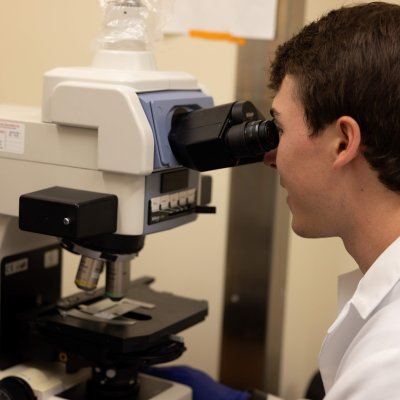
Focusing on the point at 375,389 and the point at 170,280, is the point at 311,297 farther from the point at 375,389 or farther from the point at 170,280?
the point at 375,389

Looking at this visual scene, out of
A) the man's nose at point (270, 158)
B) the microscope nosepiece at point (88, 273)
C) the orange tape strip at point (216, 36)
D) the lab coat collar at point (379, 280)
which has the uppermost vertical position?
the orange tape strip at point (216, 36)

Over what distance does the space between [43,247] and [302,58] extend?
700 mm

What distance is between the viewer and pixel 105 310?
4.76ft

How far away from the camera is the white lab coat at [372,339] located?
94 cm

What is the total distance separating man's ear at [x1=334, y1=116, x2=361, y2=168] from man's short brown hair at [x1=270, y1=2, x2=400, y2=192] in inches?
0.5

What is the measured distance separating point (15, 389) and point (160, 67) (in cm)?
105

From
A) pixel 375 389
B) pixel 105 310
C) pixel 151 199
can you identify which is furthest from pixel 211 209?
pixel 375 389

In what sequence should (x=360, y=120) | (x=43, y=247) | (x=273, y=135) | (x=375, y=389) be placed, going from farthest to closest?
(x=43, y=247), (x=273, y=135), (x=360, y=120), (x=375, y=389)

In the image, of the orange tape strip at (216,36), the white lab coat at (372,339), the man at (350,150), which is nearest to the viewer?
the white lab coat at (372,339)

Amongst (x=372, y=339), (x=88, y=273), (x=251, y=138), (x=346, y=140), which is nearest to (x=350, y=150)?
(x=346, y=140)

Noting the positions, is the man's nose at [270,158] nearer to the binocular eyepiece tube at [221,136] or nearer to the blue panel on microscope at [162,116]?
the binocular eyepiece tube at [221,136]

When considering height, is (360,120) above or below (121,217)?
above

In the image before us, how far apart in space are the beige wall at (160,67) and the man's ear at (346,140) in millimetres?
940

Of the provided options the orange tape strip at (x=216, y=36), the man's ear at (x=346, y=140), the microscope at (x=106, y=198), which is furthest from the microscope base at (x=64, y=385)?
the orange tape strip at (x=216, y=36)
